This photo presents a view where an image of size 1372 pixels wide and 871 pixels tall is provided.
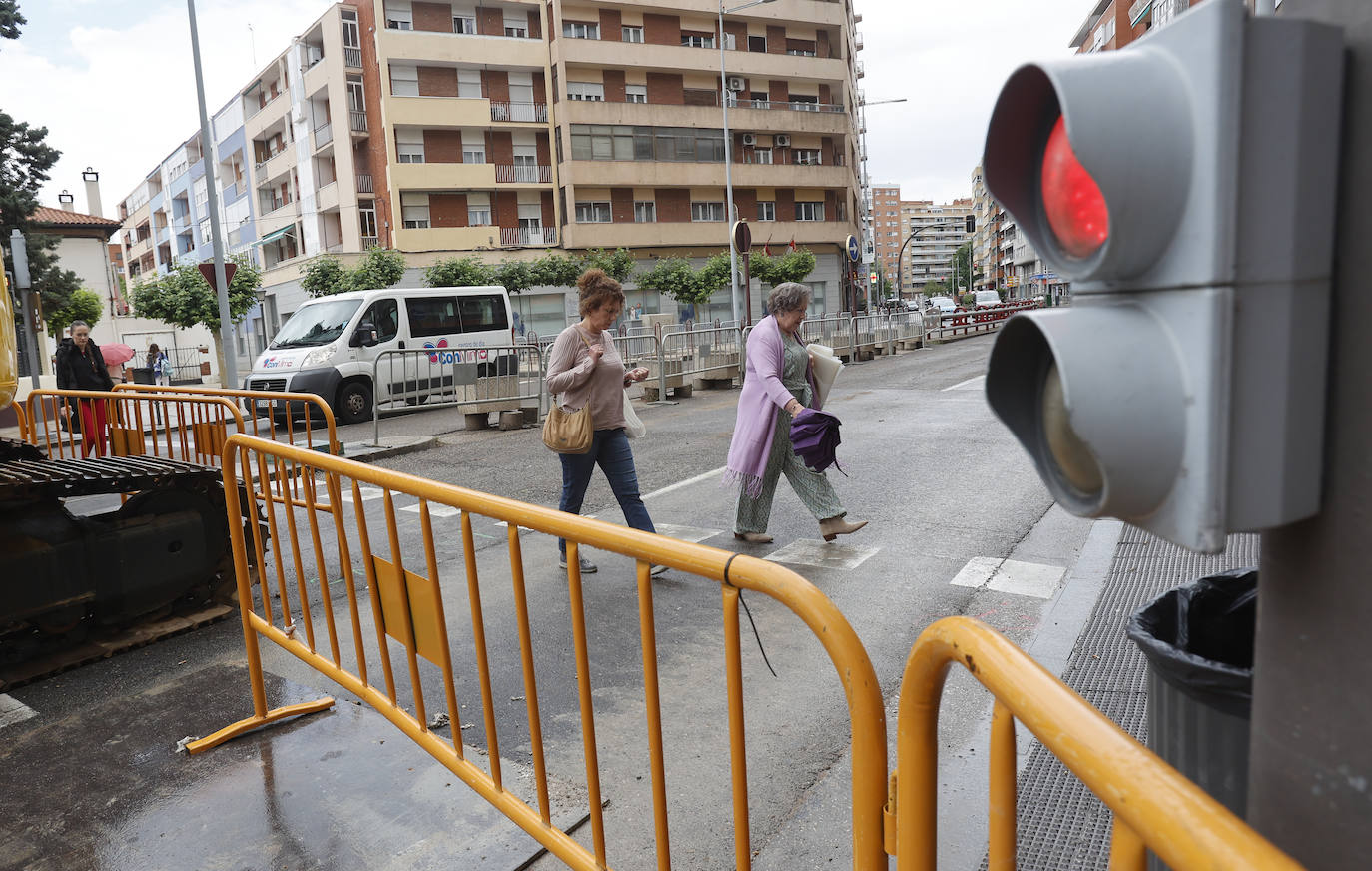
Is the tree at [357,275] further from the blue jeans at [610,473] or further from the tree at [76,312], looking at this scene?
the blue jeans at [610,473]

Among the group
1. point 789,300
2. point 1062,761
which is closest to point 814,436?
point 789,300

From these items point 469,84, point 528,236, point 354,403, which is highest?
point 469,84

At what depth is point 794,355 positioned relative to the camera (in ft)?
21.1

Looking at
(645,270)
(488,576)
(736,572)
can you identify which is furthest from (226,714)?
(645,270)

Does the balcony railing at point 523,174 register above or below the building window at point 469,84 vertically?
below

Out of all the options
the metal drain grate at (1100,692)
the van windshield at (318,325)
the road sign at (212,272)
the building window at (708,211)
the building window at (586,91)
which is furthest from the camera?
the building window at (708,211)

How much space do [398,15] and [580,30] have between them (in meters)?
8.18

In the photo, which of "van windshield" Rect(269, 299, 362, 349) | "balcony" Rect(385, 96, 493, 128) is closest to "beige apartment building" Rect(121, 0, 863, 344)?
"balcony" Rect(385, 96, 493, 128)

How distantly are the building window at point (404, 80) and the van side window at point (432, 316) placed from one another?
26312 millimetres

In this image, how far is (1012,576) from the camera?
5477mm

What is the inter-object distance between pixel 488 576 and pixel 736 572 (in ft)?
13.6

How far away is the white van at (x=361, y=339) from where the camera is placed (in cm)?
1541

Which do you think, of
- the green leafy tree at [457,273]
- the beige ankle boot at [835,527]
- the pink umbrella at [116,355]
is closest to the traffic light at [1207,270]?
the beige ankle boot at [835,527]

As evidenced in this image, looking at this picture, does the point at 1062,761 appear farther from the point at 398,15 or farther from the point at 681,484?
the point at 398,15
